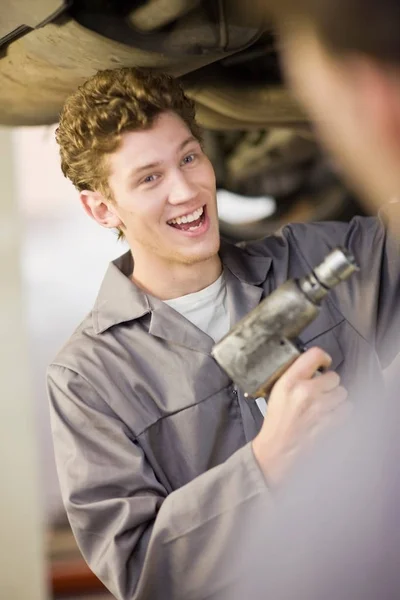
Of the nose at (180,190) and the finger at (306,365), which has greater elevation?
the nose at (180,190)

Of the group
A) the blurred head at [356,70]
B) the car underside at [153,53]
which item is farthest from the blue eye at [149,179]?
the blurred head at [356,70]

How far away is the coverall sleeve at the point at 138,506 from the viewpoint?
2.14 feet

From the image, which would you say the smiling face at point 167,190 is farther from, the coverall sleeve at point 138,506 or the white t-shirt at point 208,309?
the coverall sleeve at point 138,506

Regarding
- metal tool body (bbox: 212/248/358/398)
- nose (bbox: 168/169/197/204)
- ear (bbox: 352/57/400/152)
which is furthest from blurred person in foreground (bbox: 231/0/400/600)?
nose (bbox: 168/169/197/204)

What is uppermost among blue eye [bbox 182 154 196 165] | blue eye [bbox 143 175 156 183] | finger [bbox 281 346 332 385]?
blue eye [bbox 143 175 156 183]

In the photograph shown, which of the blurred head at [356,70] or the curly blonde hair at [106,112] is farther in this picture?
the curly blonde hair at [106,112]

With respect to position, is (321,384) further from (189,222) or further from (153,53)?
(153,53)

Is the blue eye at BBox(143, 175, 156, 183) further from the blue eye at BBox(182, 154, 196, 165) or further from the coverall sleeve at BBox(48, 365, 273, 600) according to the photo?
the coverall sleeve at BBox(48, 365, 273, 600)

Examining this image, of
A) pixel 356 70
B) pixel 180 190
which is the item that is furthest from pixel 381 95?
pixel 180 190

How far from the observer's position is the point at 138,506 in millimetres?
704

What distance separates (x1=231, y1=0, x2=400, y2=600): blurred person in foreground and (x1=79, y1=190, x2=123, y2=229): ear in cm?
41

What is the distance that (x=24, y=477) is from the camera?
1769mm

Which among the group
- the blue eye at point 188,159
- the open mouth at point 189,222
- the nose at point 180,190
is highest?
the blue eye at point 188,159

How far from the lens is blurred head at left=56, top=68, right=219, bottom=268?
75cm
